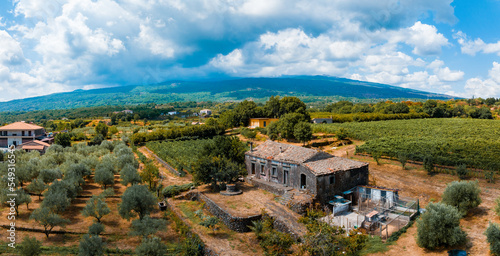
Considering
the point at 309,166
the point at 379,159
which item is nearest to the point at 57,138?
the point at 309,166

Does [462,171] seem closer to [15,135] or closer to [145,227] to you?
[145,227]

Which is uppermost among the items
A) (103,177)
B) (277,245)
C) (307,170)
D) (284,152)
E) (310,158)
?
(284,152)

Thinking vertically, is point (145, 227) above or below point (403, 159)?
below

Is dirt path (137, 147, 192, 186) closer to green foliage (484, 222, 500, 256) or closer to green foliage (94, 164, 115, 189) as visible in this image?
green foliage (94, 164, 115, 189)

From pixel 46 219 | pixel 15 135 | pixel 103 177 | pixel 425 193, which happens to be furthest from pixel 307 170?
pixel 15 135

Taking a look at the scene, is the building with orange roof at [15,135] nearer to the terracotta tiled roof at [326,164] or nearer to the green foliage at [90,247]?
the green foliage at [90,247]
